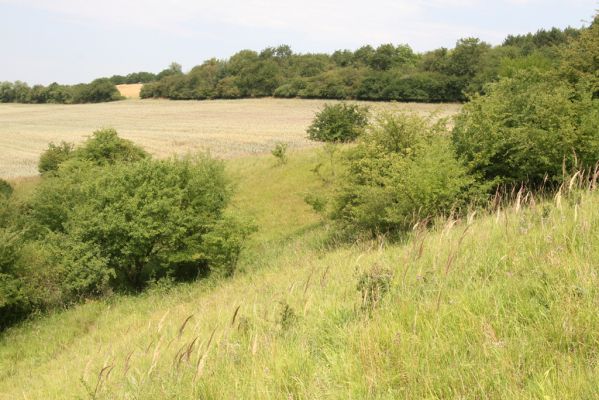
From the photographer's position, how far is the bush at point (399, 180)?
13.9 meters

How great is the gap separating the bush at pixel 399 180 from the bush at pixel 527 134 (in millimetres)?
1196

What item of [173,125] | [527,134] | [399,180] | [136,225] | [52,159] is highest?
[173,125]

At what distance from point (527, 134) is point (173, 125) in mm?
64319

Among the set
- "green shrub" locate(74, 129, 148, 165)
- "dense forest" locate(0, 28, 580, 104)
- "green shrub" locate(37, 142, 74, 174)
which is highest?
"dense forest" locate(0, 28, 580, 104)

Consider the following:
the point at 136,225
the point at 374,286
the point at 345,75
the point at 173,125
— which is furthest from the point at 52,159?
the point at 345,75

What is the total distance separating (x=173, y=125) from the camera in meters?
72.7

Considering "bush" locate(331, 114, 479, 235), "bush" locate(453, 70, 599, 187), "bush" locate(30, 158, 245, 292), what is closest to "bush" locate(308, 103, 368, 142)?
"bush" locate(30, 158, 245, 292)

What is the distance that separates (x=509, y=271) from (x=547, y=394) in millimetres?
1805

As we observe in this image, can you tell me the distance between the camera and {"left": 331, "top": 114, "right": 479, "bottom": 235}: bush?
13.9 meters

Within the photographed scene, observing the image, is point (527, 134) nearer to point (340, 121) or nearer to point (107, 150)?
point (340, 121)

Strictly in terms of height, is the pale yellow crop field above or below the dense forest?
below

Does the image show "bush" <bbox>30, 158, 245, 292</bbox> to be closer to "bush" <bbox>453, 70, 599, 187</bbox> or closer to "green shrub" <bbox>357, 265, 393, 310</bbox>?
"bush" <bbox>453, 70, 599, 187</bbox>

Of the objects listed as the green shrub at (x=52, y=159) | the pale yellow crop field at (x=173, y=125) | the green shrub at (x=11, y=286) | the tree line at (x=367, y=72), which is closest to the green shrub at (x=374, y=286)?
the green shrub at (x=11, y=286)

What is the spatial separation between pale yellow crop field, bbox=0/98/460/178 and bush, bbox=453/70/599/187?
13.9 meters
